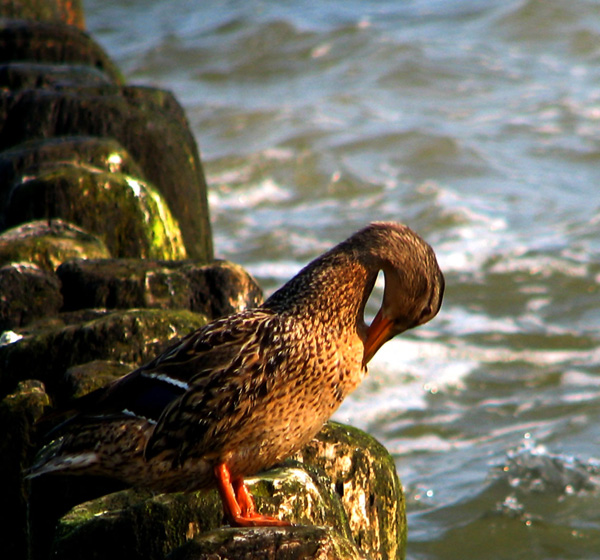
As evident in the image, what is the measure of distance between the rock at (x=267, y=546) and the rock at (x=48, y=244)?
223 cm

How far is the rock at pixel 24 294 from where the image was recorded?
4.48 meters

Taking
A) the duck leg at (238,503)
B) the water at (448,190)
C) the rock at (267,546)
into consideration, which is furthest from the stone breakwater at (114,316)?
the water at (448,190)

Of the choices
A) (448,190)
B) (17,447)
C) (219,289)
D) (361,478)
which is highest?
(219,289)

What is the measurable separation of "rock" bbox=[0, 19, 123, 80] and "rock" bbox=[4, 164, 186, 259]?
314cm

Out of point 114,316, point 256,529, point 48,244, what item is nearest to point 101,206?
point 48,244

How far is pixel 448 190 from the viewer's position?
12789 mm

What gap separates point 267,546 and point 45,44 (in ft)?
20.8

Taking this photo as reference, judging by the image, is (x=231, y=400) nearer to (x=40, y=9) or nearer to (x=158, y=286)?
(x=158, y=286)

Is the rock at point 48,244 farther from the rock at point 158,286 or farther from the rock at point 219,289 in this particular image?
the rock at point 219,289

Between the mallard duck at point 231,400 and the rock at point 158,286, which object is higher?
the mallard duck at point 231,400

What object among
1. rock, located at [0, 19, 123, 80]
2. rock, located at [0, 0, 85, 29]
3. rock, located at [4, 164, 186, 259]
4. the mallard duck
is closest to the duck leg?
the mallard duck

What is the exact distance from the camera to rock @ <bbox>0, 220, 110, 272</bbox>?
4750 mm

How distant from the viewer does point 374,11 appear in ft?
63.7

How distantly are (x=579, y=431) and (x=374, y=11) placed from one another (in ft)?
44.7
